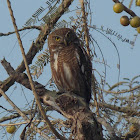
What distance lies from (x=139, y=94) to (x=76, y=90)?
4.94ft

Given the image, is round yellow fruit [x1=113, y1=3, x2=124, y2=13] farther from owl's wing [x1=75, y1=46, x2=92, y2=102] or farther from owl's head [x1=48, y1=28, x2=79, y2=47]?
owl's head [x1=48, y1=28, x2=79, y2=47]

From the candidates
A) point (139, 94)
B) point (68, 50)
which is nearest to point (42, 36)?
point (68, 50)

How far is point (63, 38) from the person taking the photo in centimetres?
532

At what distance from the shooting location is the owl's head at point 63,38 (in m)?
5.23

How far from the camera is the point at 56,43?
5.38 meters

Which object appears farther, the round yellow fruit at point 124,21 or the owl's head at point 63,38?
the owl's head at point 63,38

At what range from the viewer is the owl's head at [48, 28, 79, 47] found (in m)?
5.23

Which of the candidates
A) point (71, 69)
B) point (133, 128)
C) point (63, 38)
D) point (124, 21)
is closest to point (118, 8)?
point (124, 21)

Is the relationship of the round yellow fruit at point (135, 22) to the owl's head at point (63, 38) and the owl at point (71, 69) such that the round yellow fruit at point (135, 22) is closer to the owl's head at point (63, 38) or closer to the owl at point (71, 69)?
the owl at point (71, 69)

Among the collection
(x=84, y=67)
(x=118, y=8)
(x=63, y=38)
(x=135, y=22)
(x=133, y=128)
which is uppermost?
(x=63, y=38)

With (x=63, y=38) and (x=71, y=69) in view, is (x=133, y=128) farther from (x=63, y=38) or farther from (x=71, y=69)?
(x=63, y=38)

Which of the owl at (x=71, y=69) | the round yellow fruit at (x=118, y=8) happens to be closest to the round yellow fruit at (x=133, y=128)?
the round yellow fruit at (x=118, y=8)

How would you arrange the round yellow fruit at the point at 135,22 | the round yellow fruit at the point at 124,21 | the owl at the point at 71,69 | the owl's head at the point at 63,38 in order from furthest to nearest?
1. the owl's head at the point at 63,38
2. the owl at the point at 71,69
3. the round yellow fruit at the point at 124,21
4. the round yellow fruit at the point at 135,22

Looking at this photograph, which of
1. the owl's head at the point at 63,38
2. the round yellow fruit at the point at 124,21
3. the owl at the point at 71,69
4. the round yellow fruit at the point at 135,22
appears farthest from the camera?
the owl's head at the point at 63,38
